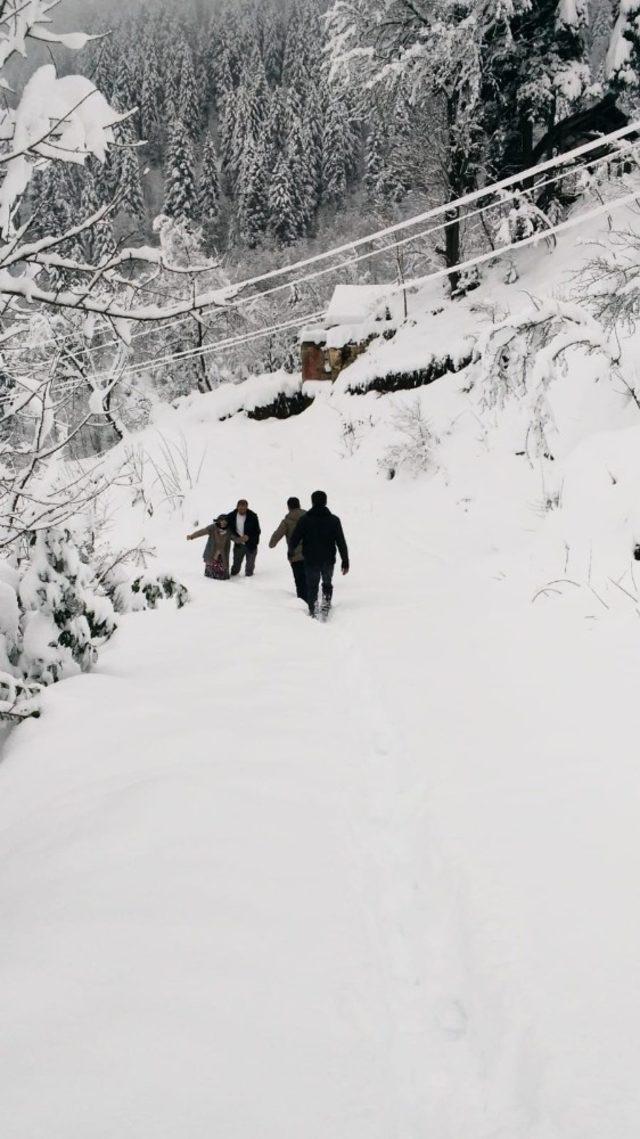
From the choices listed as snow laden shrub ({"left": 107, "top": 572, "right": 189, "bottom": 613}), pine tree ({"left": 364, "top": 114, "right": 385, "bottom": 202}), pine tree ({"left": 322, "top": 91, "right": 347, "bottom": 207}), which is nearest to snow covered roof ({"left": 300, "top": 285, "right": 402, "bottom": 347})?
snow laden shrub ({"left": 107, "top": 572, "right": 189, "bottom": 613})

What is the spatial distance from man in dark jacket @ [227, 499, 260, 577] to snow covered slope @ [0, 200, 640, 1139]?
3862 millimetres

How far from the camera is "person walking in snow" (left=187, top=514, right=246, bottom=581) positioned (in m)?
9.67

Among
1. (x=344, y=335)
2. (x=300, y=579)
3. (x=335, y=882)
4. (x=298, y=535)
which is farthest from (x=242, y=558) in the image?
(x=344, y=335)

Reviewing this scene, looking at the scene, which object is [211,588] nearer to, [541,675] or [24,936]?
[541,675]

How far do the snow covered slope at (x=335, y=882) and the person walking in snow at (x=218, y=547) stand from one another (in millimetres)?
3727

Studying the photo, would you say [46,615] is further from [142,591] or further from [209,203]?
[209,203]

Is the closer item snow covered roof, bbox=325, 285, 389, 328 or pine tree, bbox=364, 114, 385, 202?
snow covered roof, bbox=325, 285, 389, 328

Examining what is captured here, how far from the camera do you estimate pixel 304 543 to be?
311 inches

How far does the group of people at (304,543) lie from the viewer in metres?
7.84

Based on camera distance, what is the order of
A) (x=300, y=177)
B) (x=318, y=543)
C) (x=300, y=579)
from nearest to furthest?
(x=318, y=543), (x=300, y=579), (x=300, y=177)

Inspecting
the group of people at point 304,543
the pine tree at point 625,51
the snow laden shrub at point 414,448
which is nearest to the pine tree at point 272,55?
the pine tree at point 625,51

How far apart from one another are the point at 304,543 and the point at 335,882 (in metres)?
5.62

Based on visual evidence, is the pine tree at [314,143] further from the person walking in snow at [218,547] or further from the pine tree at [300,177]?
the person walking in snow at [218,547]

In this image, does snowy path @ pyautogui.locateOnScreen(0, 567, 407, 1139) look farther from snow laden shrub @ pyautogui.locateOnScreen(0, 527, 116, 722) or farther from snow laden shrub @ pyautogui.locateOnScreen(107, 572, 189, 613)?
snow laden shrub @ pyautogui.locateOnScreen(107, 572, 189, 613)
